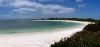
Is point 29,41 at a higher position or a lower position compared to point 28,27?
higher

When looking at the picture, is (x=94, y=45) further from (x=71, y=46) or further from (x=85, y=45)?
(x=71, y=46)

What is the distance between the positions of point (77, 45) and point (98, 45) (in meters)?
1.22

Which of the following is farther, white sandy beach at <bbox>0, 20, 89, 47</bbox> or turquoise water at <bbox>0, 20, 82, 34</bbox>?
turquoise water at <bbox>0, 20, 82, 34</bbox>

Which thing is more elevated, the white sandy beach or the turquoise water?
the white sandy beach

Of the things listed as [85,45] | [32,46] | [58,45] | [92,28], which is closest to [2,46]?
[32,46]

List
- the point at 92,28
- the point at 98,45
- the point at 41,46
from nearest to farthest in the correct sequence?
the point at 98,45
the point at 41,46
the point at 92,28

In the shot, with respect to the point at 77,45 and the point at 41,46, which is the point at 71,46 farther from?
the point at 41,46

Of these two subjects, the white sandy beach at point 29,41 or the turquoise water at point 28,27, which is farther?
the turquoise water at point 28,27

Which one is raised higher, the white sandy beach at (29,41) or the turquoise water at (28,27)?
the white sandy beach at (29,41)

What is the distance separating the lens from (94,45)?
867cm

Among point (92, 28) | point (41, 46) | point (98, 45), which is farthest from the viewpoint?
point (92, 28)

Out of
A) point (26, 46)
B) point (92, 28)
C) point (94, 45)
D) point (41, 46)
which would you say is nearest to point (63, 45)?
point (94, 45)

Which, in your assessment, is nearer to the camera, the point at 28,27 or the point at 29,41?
the point at 29,41

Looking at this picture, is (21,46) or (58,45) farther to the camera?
(21,46)
